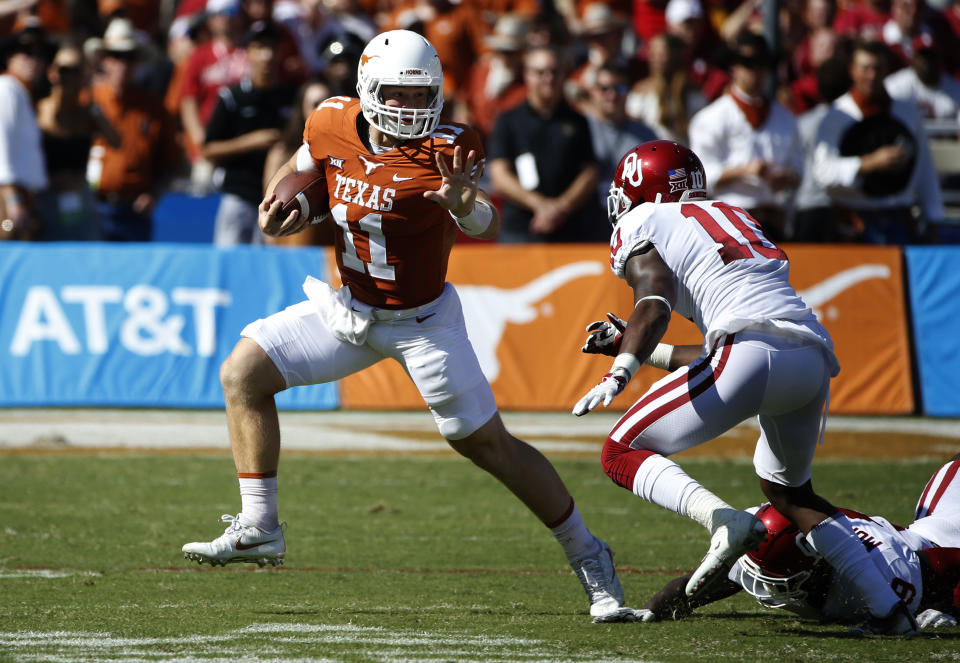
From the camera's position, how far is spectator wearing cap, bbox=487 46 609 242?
10.6 m

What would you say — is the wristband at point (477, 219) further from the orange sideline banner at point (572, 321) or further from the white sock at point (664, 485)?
the orange sideline banner at point (572, 321)

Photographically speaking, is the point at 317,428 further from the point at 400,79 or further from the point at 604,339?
the point at 604,339

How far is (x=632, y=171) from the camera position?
486 cm

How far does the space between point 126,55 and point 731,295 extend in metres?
8.50

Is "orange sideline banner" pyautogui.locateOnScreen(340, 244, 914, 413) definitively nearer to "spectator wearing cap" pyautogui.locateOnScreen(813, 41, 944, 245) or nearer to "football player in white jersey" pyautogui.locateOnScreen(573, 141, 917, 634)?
"spectator wearing cap" pyautogui.locateOnScreen(813, 41, 944, 245)

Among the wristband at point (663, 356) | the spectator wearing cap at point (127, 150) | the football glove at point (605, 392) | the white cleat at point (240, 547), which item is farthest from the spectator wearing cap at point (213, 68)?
the football glove at point (605, 392)

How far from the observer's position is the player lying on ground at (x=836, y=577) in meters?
4.76

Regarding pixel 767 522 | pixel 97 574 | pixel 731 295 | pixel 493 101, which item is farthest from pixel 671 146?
pixel 493 101

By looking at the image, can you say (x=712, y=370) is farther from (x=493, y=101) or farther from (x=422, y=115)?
(x=493, y=101)

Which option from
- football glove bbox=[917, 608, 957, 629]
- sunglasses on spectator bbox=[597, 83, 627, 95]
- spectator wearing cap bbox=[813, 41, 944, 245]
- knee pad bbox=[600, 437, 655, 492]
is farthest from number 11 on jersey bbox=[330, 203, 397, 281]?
spectator wearing cap bbox=[813, 41, 944, 245]

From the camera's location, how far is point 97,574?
5.46m

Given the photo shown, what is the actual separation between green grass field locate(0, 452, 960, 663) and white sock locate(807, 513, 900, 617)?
144 mm

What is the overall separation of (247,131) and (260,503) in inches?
251

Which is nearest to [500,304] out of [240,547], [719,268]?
[240,547]
